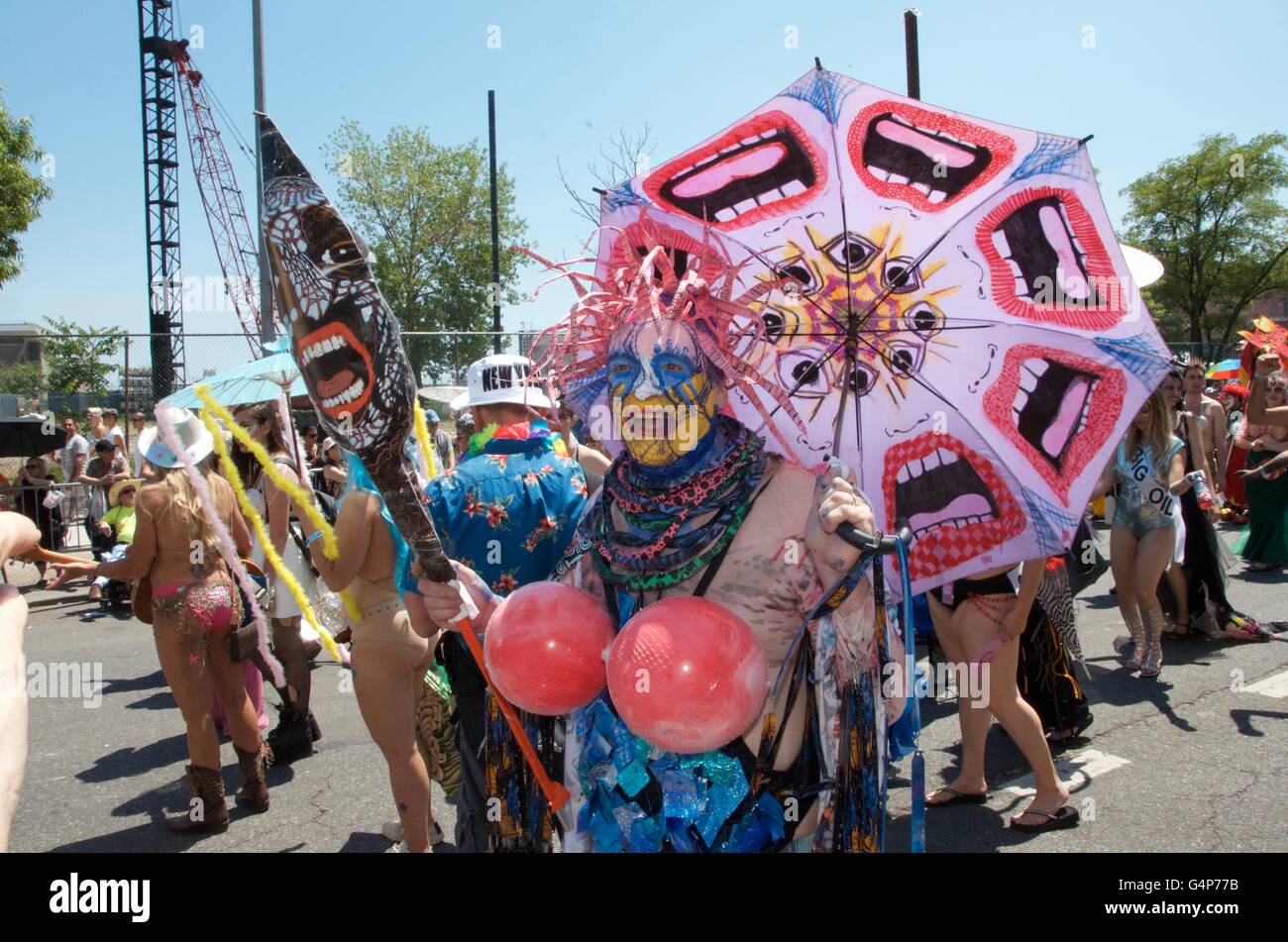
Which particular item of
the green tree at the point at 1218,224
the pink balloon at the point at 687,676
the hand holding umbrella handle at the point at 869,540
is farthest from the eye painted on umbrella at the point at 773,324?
the green tree at the point at 1218,224

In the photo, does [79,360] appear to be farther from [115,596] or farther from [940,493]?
[940,493]

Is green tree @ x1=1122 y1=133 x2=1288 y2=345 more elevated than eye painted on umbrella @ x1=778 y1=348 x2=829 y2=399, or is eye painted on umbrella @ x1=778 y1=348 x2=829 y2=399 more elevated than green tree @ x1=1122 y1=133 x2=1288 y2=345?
green tree @ x1=1122 y1=133 x2=1288 y2=345

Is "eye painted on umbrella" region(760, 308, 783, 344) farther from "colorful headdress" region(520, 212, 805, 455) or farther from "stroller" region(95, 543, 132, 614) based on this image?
"stroller" region(95, 543, 132, 614)

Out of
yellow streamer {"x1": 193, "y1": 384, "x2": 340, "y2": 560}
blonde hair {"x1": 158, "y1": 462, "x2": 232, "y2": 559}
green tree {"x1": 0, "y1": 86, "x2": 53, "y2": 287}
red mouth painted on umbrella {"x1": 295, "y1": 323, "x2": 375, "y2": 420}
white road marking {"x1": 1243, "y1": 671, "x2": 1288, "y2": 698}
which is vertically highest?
green tree {"x1": 0, "y1": 86, "x2": 53, "y2": 287}

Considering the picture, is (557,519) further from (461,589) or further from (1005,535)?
(1005,535)

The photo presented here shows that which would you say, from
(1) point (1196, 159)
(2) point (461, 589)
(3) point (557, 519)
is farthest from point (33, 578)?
(1) point (1196, 159)

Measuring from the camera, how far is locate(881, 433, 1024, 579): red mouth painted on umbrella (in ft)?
7.77

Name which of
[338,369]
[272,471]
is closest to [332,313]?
[338,369]

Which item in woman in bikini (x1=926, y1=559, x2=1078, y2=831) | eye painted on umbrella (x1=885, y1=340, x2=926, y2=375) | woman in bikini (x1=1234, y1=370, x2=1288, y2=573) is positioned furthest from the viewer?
woman in bikini (x1=1234, y1=370, x2=1288, y2=573)

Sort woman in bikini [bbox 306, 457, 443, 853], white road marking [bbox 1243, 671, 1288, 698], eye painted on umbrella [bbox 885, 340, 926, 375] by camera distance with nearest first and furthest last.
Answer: eye painted on umbrella [bbox 885, 340, 926, 375]
woman in bikini [bbox 306, 457, 443, 853]
white road marking [bbox 1243, 671, 1288, 698]

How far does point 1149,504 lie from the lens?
5.81m

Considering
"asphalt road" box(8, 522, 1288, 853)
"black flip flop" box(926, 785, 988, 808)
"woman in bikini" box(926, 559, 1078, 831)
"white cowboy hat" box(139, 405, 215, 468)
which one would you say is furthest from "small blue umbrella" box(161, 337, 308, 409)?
"black flip flop" box(926, 785, 988, 808)

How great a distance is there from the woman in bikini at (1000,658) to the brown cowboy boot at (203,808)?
3.43 metres

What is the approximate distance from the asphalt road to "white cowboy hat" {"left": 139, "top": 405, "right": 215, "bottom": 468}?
5.75 ft
